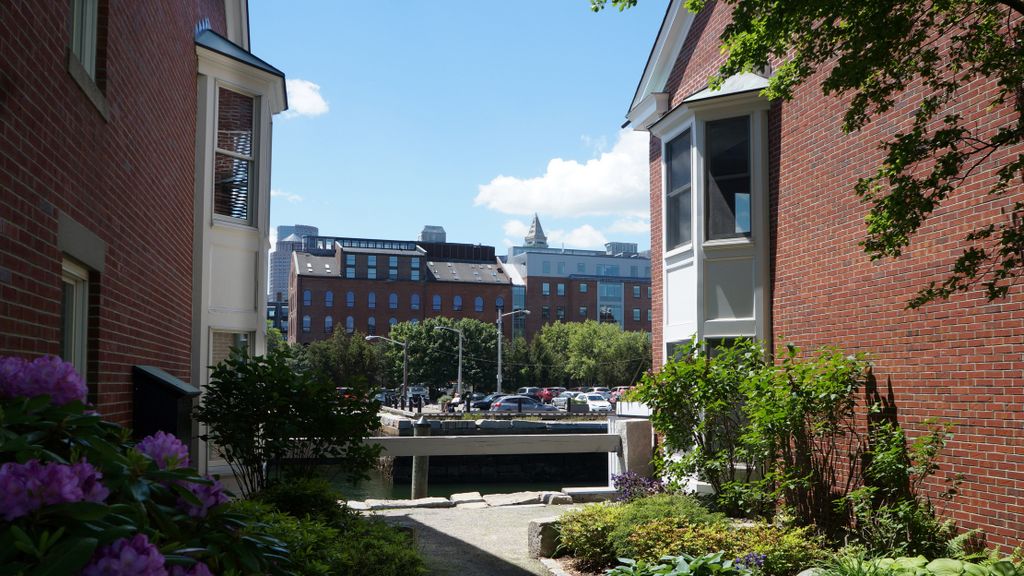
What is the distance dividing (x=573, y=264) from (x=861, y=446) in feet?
405

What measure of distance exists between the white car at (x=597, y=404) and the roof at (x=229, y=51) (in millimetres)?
49071

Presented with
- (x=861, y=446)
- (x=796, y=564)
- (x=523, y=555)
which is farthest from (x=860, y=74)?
(x=523, y=555)

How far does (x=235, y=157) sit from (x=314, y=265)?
101216 mm

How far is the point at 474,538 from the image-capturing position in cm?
1143

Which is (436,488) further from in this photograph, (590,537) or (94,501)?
(94,501)

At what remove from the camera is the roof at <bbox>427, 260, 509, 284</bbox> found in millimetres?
113812

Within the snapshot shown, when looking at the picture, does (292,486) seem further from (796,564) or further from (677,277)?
(677,277)

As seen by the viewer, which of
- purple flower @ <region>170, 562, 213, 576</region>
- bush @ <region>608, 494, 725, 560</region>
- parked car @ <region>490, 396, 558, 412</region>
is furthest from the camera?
parked car @ <region>490, 396, 558, 412</region>

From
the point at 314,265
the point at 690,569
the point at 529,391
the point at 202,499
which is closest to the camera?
the point at 202,499

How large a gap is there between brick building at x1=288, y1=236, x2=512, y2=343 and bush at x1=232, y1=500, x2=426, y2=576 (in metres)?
99.6

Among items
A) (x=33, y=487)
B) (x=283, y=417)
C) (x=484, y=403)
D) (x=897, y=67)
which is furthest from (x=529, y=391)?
(x=33, y=487)

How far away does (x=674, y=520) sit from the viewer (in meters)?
9.09

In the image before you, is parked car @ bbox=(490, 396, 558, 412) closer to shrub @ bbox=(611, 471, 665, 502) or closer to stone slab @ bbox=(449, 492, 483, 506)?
stone slab @ bbox=(449, 492, 483, 506)

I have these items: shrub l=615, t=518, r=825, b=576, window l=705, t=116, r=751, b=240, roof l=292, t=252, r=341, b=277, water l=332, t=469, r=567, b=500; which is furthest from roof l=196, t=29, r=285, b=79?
roof l=292, t=252, r=341, b=277
